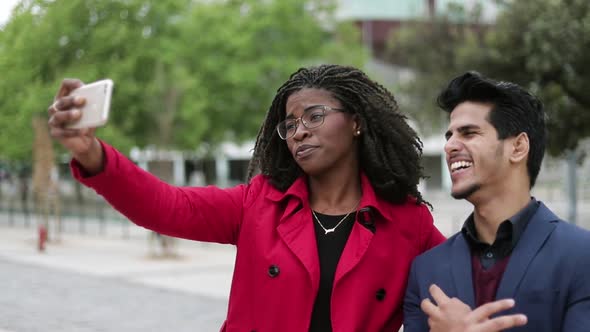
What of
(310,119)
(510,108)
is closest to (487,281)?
(510,108)

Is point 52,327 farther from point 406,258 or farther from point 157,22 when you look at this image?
point 157,22

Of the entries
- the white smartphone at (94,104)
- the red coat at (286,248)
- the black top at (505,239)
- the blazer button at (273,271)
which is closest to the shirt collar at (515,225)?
the black top at (505,239)

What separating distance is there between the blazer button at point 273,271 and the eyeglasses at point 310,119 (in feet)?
1.57

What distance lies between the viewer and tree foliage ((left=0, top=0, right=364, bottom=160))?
Result: 21.5 metres

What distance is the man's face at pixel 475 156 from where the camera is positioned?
8.40 ft

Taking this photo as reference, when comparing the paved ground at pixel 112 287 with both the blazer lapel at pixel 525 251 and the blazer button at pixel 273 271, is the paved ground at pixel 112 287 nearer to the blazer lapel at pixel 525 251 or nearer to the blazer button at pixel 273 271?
the blazer button at pixel 273 271

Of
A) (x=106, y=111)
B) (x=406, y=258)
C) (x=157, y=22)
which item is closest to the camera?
(x=106, y=111)

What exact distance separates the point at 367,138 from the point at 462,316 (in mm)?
920

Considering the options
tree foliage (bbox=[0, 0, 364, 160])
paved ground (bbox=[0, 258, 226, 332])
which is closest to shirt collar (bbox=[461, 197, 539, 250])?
paved ground (bbox=[0, 258, 226, 332])

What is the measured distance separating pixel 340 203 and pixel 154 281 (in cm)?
1033

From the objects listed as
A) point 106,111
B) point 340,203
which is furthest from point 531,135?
point 106,111

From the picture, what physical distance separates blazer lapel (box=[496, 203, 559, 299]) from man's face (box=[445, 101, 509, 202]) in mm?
164

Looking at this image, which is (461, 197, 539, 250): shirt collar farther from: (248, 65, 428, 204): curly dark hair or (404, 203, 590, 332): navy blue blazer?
(248, 65, 428, 204): curly dark hair

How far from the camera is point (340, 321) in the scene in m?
2.74
